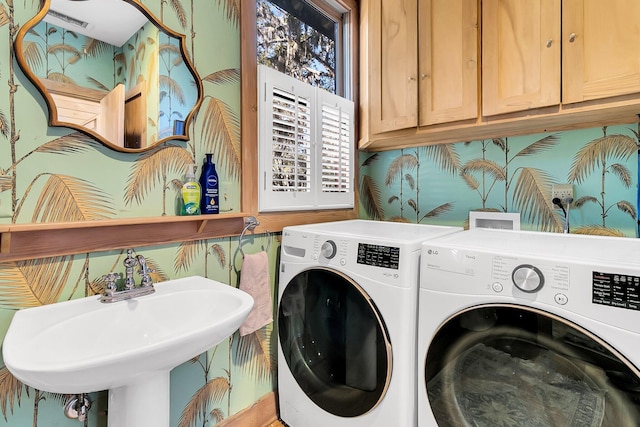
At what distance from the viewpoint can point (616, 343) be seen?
782mm

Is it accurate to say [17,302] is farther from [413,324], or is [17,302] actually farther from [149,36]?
[413,324]

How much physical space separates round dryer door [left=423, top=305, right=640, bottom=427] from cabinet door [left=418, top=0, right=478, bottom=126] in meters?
0.97

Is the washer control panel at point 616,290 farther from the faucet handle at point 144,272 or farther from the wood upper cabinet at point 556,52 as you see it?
the faucet handle at point 144,272

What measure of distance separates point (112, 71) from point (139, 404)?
1.13m

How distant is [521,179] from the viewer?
169cm

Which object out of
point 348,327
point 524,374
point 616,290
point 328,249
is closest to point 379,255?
point 328,249

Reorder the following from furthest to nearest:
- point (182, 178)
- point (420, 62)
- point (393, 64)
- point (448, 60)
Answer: point (393, 64), point (420, 62), point (448, 60), point (182, 178)

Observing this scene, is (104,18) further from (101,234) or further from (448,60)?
(448,60)

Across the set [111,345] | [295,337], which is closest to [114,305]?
[111,345]

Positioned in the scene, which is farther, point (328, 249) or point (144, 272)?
point (328, 249)

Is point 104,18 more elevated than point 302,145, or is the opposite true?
point 104,18

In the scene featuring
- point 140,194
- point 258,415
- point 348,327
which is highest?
point 140,194

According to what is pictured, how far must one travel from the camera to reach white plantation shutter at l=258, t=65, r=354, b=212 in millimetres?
1631

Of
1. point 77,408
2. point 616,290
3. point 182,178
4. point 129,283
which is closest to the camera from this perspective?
point 616,290
